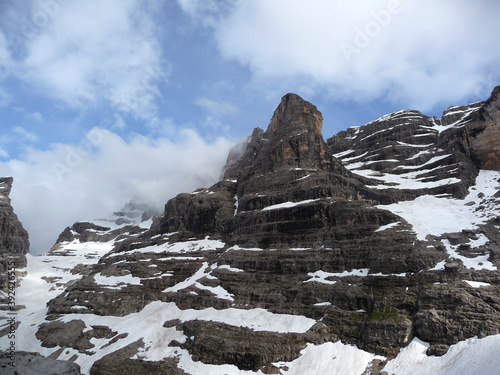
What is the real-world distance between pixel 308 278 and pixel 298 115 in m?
52.2

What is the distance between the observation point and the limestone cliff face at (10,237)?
12369cm

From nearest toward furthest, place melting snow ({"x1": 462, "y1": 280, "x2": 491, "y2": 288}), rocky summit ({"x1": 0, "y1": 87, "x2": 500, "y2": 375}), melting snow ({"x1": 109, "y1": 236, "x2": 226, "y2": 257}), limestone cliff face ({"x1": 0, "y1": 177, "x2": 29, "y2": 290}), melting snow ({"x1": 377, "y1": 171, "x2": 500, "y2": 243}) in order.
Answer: rocky summit ({"x1": 0, "y1": 87, "x2": 500, "y2": 375}) < melting snow ({"x1": 462, "y1": 280, "x2": 491, "y2": 288}) < melting snow ({"x1": 377, "y1": 171, "x2": 500, "y2": 243}) < melting snow ({"x1": 109, "y1": 236, "x2": 226, "y2": 257}) < limestone cliff face ({"x1": 0, "y1": 177, "x2": 29, "y2": 290})

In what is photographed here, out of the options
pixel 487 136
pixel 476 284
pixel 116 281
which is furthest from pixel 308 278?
pixel 487 136

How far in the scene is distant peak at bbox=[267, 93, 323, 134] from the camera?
81500mm

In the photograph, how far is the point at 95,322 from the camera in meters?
49.3

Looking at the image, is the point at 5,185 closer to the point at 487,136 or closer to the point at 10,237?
the point at 10,237

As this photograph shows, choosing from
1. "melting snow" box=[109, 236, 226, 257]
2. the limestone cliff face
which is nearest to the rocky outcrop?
"melting snow" box=[109, 236, 226, 257]

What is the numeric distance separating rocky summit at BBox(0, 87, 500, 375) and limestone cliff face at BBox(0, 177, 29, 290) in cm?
7447

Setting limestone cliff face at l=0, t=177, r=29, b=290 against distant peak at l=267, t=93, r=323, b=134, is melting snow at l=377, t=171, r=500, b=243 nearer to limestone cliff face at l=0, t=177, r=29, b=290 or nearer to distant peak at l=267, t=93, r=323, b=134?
distant peak at l=267, t=93, r=323, b=134

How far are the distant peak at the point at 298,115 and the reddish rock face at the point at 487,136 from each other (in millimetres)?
38439

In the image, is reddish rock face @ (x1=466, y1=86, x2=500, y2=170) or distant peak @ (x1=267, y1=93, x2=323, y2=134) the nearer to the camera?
reddish rock face @ (x1=466, y1=86, x2=500, y2=170)

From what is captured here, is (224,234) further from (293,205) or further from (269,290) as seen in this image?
(269,290)

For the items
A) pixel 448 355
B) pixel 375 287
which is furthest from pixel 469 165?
pixel 448 355

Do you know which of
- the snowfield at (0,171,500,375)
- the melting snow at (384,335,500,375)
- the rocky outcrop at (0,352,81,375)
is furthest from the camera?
the rocky outcrop at (0,352,81,375)
